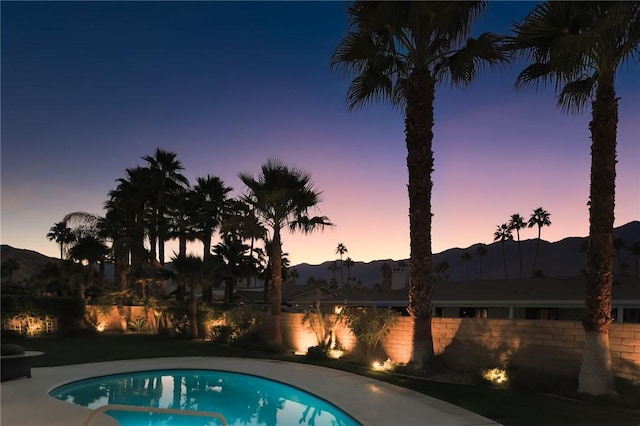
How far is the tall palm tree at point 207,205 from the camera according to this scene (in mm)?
33125

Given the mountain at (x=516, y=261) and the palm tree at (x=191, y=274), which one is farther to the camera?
the mountain at (x=516, y=261)

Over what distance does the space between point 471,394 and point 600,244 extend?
433cm

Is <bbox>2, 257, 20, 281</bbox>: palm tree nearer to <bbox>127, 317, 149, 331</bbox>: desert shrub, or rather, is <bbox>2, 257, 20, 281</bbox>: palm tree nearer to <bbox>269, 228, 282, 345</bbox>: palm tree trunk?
<bbox>127, 317, 149, 331</bbox>: desert shrub

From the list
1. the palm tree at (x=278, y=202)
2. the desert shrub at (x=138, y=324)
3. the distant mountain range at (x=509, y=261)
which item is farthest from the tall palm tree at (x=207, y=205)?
the distant mountain range at (x=509, y=261)

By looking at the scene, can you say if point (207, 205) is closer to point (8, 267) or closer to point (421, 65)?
point (421, 65)

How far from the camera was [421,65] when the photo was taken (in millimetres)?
12516

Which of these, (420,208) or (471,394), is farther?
(420,208)

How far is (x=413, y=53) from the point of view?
12492 millimetres

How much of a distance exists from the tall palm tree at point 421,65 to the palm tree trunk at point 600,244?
3664 mm

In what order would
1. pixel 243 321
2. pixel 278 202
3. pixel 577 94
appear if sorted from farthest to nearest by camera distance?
1. pixel 243 321
2. pixel 278 202
3. pixel 577 94

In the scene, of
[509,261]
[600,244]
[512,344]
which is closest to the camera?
[600,244]

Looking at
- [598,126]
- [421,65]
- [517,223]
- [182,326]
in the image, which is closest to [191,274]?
[182,326]

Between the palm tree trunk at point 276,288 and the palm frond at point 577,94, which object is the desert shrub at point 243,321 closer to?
the palm tree trunk at point 276,288

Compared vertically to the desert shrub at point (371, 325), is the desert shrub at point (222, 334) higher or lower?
lower
